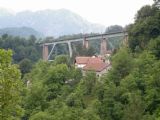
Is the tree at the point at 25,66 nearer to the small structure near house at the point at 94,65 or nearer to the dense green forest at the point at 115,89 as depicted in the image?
the small structure near house at the point at 94,65

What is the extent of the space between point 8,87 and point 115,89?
1910cm

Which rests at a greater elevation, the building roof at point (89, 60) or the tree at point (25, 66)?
the building roof at point (89, 60)

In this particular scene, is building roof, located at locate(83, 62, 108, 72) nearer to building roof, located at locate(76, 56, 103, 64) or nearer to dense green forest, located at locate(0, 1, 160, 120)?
building roof, located at locate(76, 56, 103, 64)

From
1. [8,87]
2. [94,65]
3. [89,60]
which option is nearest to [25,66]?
[89,60]

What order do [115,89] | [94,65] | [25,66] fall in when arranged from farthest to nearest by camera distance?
[25,66], [94,65], [115,89]

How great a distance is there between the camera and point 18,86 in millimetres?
11273

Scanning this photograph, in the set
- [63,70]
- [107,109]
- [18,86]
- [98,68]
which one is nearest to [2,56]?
Answer: [18,86]

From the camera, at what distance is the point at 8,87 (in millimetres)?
11016

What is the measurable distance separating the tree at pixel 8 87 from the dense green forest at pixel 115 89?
8921 mm

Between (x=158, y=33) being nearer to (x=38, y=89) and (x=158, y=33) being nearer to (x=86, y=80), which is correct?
(x=86, y=80)

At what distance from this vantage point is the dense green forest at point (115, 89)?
88.0ft

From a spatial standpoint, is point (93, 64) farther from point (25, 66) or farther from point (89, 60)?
point (25, 66)

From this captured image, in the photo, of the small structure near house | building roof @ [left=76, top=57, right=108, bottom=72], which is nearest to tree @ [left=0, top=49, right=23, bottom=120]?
the small structure near house

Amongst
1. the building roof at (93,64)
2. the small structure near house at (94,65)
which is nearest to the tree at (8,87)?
the small structure near house at (94,65)
